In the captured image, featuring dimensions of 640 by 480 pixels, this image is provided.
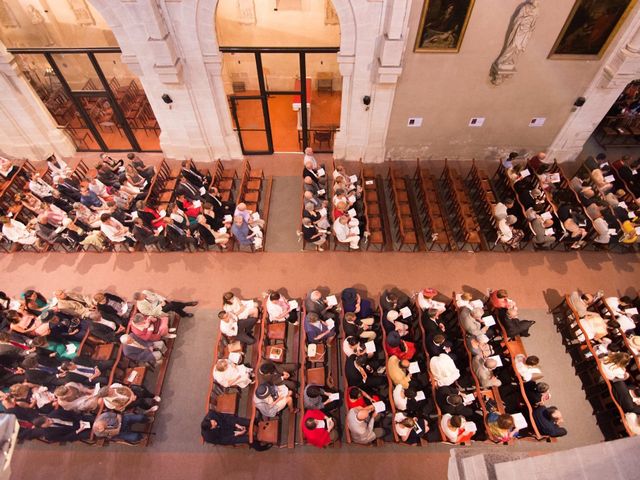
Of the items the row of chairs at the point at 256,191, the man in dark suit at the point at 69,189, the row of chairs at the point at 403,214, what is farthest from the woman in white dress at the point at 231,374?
the man in dark suit at the point at 69,189

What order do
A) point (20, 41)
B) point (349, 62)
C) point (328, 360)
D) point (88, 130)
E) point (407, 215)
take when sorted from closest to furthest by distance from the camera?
1. point (328, 360)
2. point (349, 62)
3. point (407, 215)
4. point (20, 41)
5. point (88, 130)

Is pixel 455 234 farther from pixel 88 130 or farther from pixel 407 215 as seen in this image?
pixel 88 130

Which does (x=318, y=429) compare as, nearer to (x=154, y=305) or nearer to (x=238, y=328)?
(x=238, y=328)

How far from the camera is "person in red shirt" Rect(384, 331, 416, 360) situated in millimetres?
6648

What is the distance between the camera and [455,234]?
948cm

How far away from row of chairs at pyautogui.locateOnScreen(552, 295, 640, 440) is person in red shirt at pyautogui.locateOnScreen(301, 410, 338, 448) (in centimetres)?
490

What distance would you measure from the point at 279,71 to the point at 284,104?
3.55 ft

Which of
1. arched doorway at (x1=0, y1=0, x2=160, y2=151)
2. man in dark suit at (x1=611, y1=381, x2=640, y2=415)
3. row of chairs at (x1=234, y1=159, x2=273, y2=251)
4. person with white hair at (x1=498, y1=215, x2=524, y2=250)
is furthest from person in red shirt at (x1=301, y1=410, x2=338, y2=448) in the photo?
arched doorway at (x1=0, y1=0, x2=160, y2=151)

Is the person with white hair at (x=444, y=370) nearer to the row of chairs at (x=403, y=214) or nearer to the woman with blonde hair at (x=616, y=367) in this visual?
the woman with blonde hair at (x=616, y=367)

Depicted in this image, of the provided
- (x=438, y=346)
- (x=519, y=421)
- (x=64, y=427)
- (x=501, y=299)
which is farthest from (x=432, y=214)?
(x=64, y=427)

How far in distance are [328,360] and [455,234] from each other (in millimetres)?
4634

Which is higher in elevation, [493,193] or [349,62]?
[349,62]

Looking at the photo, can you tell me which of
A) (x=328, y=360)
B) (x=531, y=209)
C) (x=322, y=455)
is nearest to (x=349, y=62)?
(x=531, y=209)

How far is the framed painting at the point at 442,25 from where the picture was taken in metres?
7.66
